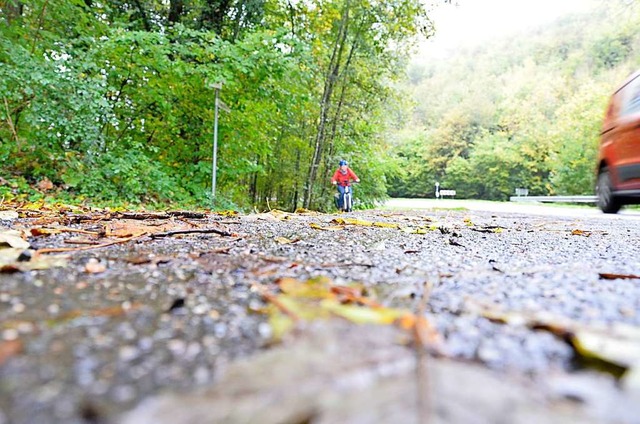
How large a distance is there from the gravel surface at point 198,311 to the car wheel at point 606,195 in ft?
8.07

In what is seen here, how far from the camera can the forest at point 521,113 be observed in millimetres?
18766

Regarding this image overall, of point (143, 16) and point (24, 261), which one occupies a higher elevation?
point (143, 16)

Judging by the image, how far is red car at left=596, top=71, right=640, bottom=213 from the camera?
3.09 meters

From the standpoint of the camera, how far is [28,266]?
104cm

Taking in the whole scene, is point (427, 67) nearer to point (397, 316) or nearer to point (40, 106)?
point (40, 106)

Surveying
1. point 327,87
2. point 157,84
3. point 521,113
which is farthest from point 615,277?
point 521,113

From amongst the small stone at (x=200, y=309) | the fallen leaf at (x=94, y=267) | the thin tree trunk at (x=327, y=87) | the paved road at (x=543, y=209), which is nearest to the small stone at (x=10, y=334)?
the small stone at (x=200, y=309)

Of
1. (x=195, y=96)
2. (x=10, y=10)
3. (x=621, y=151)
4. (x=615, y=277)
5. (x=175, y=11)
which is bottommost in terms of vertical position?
(x=615, y=277)

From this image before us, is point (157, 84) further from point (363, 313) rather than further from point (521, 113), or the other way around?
point (521, 113)

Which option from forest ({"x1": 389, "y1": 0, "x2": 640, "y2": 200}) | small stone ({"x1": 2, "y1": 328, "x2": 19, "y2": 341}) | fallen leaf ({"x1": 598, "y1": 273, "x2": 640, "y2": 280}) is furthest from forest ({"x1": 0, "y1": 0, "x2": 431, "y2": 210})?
forest ({"x1": 389, "y1": 0, "x2": 640, "y2": 200})

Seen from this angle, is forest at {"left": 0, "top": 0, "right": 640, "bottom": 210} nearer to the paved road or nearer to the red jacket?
the red jacket

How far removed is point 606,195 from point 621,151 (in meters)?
0.55

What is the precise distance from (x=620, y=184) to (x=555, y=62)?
1567 inches

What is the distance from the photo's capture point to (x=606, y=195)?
3660mm
